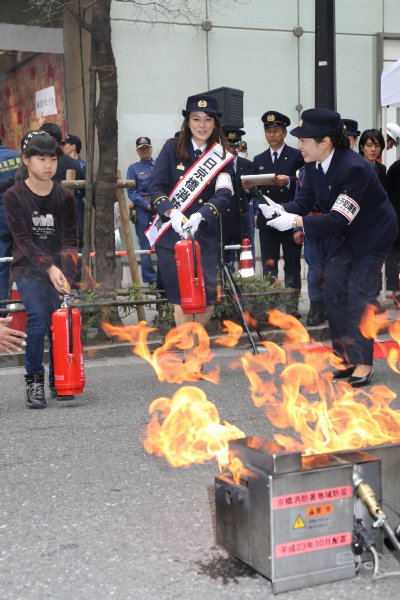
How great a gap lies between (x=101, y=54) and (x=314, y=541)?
7.24 m

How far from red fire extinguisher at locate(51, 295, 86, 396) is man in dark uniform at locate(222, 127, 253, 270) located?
2185mm

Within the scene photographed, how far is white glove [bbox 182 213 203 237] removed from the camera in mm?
6758

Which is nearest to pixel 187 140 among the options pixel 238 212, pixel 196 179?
pixel 196 179

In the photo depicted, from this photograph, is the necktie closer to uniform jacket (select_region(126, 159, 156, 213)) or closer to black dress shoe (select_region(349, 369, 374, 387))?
black dress shoe (select_region(349, 369, 374, 387))

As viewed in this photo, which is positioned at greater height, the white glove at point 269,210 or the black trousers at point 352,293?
the white glove at point 269,210

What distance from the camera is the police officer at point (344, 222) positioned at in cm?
631

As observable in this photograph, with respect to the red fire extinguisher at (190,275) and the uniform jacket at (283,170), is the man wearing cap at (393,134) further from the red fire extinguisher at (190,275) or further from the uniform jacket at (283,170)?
the red fire extinguisher at (190,275)

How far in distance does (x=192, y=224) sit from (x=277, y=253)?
377cm

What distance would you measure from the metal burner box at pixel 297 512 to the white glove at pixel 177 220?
3772 mm

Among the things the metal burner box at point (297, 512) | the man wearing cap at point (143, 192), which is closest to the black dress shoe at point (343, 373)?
the metal burner box at point (297, 512)

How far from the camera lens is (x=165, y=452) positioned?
16.5 ft

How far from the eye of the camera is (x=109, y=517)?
3885 millimetres

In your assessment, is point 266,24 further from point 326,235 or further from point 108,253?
point 326,235

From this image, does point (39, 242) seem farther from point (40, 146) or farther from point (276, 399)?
point (276, 399)
